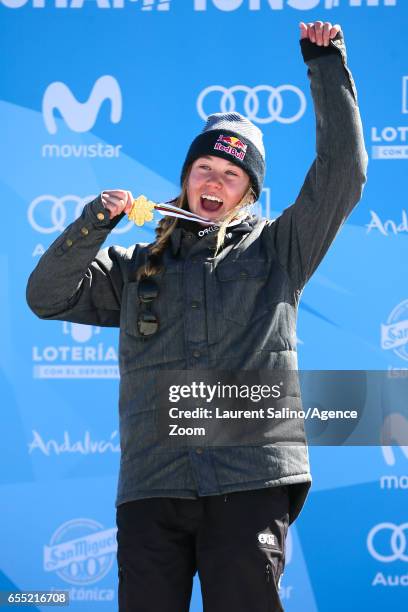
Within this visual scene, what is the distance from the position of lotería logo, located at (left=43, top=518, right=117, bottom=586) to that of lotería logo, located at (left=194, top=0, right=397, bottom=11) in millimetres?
1877

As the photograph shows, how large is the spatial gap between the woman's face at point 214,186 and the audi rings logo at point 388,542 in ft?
5.31

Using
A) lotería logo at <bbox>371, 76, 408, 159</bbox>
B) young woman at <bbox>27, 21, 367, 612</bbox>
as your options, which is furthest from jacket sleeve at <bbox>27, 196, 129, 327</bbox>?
lotería logo at <bbox>371, 76, 408, 159</bbox>

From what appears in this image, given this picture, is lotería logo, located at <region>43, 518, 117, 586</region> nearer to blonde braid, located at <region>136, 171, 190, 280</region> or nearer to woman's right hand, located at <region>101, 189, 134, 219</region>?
blonde braid, located at <region>136, 171, 190, 280</region>

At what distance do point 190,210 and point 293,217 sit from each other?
0.27 metres

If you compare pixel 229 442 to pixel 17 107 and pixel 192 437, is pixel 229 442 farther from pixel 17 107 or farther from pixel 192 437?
pixel 17 107

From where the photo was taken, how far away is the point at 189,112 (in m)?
3.52

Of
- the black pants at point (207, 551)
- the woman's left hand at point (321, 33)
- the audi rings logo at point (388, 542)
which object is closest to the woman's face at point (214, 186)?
the woman's left hand at point (321, 33)

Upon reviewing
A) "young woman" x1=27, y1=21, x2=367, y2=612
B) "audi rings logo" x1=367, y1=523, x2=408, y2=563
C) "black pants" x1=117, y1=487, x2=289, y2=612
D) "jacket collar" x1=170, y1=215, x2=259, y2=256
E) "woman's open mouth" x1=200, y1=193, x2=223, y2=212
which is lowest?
"audi rings logo" x1=367, y1=523, x2=408, y2=563

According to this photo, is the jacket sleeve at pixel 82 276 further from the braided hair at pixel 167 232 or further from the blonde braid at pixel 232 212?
the blonde braid at pixel 232 212

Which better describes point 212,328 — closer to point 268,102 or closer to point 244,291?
point 244,291

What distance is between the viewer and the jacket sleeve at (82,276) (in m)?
2.07

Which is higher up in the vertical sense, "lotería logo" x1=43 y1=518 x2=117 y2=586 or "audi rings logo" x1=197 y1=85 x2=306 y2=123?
"audi rings logo" x1=197 y1=85 x2=306 y2=123

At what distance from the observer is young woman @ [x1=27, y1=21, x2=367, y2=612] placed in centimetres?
195

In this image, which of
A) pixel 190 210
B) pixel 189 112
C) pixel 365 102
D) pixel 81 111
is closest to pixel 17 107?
pixel 81 111
